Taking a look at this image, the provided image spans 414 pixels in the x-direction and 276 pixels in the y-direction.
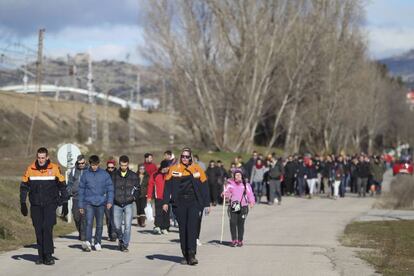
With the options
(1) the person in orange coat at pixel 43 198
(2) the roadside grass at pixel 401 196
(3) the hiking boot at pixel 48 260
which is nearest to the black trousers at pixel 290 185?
(2) the roadside grass at pixel 401 196

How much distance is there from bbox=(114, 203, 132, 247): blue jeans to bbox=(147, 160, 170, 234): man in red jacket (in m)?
2.62

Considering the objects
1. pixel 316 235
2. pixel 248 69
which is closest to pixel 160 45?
pixel 248 69

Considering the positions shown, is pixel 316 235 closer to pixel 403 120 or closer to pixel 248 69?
pixel 248 69

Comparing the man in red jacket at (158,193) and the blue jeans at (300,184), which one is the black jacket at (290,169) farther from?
the man in red jacket at (158,193)

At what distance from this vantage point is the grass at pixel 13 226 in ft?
51.9

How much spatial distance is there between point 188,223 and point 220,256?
5.36 ft

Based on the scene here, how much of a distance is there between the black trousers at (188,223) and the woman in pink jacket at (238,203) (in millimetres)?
2860

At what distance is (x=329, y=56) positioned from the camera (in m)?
56.5

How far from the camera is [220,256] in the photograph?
1438 centimetres

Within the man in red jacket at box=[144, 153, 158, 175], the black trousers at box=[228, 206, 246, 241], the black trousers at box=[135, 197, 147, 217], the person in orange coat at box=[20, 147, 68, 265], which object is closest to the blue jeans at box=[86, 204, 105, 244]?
the person in orange coat at box=[20, 147, 68, 265]

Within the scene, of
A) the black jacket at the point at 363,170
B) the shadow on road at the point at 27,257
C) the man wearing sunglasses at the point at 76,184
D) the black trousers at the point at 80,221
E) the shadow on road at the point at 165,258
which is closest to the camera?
the shadow on road at the point at 27,257

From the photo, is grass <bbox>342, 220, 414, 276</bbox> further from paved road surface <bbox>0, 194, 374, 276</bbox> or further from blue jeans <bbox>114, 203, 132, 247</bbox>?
blue jeans <bbox>114, 203, 132, 247</bbox>

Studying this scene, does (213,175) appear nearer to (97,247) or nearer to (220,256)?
(97,247)

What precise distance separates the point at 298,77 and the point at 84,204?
40160mm
